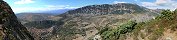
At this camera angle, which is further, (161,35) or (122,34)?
(122,34)

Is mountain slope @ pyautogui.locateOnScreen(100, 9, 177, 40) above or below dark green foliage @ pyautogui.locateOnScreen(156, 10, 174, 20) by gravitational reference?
below

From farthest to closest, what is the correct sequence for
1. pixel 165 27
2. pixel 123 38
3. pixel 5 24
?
1. pixel 123 38
2. pixel 165 27
3. pixel 5 24

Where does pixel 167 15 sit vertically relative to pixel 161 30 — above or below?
above

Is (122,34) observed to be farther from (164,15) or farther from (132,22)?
(164,15)

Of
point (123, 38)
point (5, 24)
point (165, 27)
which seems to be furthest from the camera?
point (123, 38)

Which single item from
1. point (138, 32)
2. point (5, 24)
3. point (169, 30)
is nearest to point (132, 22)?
point (138, 32)

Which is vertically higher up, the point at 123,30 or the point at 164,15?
the point at 164,15

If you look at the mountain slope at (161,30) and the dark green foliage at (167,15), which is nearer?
the mountain slope at (161,30)

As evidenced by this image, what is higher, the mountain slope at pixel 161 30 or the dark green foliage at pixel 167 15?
the dark green foliage at pixel 167 15

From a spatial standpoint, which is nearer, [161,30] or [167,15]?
[161,30]

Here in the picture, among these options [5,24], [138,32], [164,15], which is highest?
[5,24]

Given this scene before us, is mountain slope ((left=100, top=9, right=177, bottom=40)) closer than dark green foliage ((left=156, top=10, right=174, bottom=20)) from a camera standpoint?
Yes
